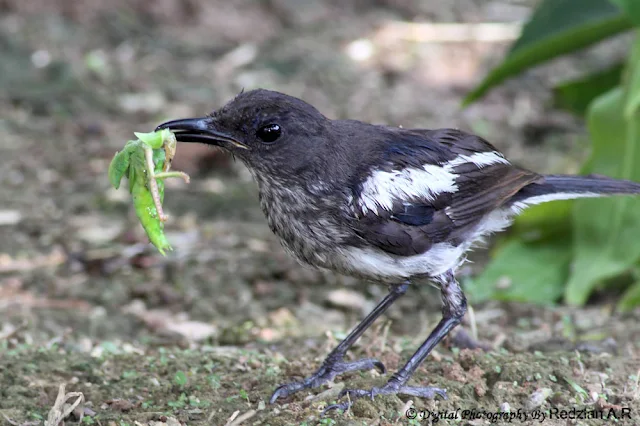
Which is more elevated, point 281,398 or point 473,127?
point 473,127

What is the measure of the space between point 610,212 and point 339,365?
3.09 m

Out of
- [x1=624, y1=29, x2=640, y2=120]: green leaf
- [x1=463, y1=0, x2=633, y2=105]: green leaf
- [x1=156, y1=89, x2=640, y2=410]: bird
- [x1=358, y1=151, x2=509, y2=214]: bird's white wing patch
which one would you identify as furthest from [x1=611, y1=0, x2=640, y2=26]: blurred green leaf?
[x1=358, y1=151, x2=509, y2=214]: bird's white wing patch

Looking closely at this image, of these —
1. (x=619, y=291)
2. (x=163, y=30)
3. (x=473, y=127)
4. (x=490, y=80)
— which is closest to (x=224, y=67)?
(x=163, y=30)

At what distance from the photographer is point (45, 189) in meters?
8.52

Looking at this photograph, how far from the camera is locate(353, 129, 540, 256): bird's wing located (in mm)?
4352

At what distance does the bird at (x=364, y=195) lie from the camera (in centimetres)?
431

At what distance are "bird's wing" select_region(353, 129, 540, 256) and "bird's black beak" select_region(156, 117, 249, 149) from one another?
75 cm

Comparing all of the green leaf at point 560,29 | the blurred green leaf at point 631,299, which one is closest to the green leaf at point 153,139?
the green leaf at point 560,29

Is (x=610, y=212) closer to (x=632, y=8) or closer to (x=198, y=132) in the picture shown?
(x=632, y=8)

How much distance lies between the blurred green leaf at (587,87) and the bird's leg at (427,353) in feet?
16.1

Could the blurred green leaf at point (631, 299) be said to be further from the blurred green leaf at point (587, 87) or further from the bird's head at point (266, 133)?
the bird's head at point (266, 133)

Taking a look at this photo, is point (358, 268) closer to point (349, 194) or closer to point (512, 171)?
point (349, 194)

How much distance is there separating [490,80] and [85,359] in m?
4.14

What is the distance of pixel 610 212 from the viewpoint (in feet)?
22.1
